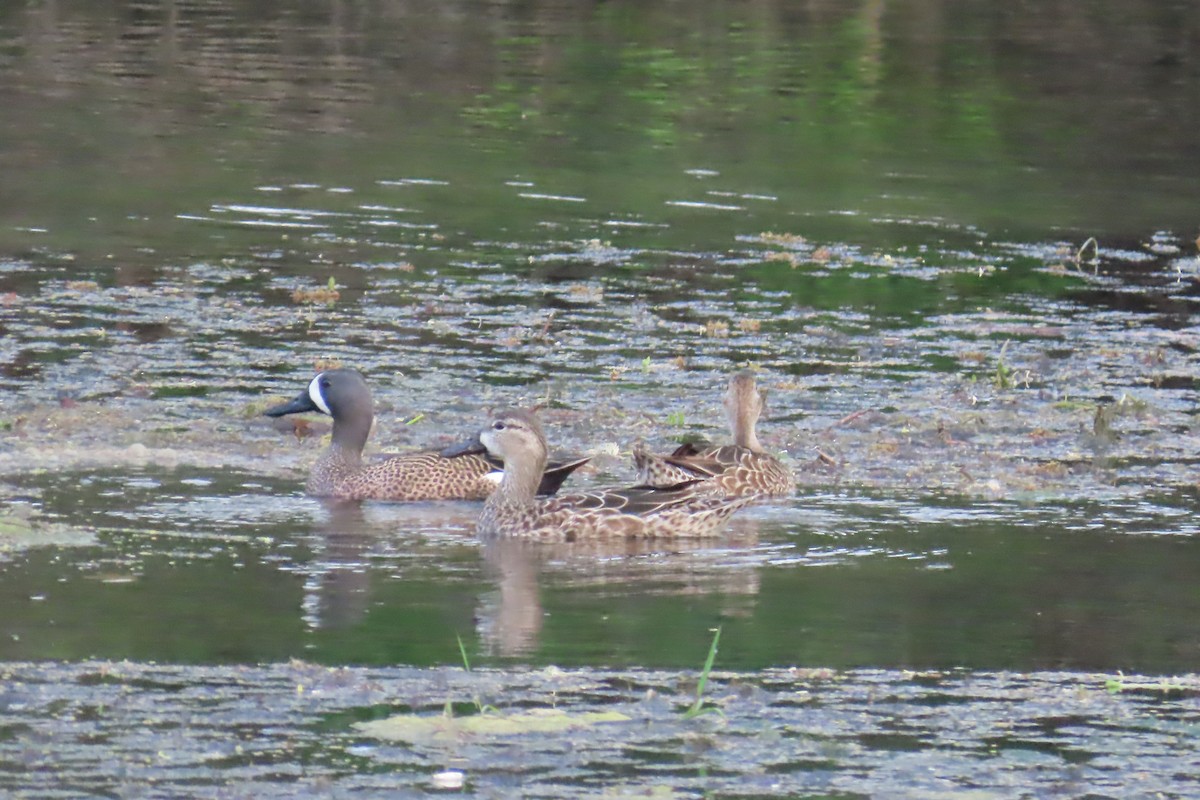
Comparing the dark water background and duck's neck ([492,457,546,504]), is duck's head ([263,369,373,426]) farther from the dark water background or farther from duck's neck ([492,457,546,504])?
duck's neck ([492,457,546,504])

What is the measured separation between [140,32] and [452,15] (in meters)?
5.04

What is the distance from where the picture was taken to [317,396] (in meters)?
11.3

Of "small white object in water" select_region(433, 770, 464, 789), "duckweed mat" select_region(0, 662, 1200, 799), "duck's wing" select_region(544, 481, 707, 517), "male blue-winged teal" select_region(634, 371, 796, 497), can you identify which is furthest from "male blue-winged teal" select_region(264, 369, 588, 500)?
"small white object in water" select_region(433, 770, 464, 789)

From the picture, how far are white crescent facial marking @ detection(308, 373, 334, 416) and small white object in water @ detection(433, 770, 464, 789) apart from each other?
5312 millimetres

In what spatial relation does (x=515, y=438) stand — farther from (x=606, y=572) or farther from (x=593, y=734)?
(x=593, y=734)

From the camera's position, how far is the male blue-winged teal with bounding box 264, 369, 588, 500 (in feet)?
34.9

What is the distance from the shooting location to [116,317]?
13945mm

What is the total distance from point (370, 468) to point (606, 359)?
2.80 m

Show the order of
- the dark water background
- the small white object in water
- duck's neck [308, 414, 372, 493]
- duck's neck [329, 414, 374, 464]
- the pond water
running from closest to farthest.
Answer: the small white object in water → the pond water → the dark water background → duck's neck [308, 414, 372, 493] → duck's neck [329, 414, 374, 464]

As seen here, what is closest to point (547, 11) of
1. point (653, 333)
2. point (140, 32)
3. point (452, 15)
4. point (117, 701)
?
point (452, 15)

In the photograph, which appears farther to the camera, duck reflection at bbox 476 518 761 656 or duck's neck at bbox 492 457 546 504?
duck's neck at bbox 492 457 546 504

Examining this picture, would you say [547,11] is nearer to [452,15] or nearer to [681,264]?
[452,15]

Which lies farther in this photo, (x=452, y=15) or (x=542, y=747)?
(x=452, y=15)

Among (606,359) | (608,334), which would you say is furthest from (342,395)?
(608,334)
